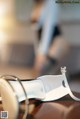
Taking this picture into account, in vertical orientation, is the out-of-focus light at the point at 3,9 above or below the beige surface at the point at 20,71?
above

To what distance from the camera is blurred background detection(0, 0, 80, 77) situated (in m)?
0.77

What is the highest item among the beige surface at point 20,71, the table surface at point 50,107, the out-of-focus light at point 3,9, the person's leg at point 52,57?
the out-of-focus light at point 3,9

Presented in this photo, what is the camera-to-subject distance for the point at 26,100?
70 centimetres

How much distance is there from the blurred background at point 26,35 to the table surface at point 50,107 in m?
0.01

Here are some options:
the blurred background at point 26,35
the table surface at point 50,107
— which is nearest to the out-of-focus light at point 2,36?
the blurred background at point 26,35

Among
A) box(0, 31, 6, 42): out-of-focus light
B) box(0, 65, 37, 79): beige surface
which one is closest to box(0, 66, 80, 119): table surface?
box(0, 65, 37, 79): beige surface

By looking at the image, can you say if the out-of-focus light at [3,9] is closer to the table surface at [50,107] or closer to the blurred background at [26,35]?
the blurred background at [26,35]

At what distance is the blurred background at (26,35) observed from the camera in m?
0.77

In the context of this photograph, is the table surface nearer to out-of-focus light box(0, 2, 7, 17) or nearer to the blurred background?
the blurred background

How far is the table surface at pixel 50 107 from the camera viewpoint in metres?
0.70

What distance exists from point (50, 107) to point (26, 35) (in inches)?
10.1

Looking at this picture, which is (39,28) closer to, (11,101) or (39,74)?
(39,74)

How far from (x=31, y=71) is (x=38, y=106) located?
0.40 ft

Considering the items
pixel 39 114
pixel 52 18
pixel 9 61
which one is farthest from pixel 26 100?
pixel 52 18
